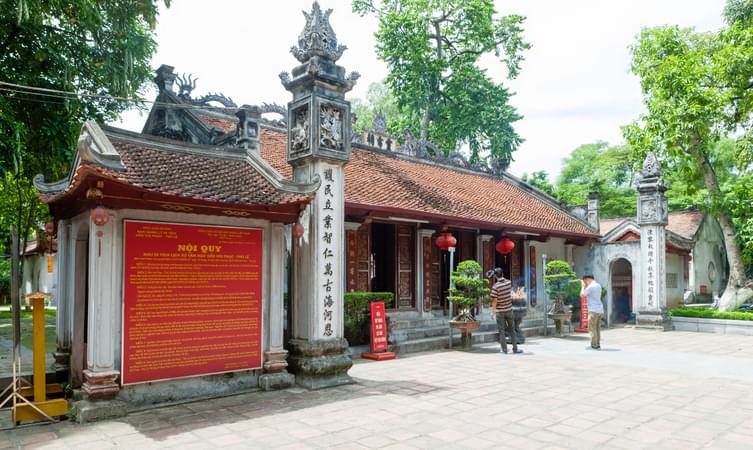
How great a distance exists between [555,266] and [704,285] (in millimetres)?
13049

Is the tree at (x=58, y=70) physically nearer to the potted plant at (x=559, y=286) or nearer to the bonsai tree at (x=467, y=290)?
the bonsai tree at (x=467, y=290)

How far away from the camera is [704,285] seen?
22.6 m

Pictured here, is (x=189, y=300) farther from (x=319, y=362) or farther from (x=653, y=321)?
(x=653, y=321)

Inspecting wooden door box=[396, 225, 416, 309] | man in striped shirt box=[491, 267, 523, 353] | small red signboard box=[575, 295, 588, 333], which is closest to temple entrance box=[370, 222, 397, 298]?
wooden door box=[396, 225, 416, 309]

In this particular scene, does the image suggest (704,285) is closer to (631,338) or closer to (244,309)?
(631,338)

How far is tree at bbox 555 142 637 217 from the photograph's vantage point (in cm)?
2735

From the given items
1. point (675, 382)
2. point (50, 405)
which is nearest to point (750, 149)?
point (675, 382)

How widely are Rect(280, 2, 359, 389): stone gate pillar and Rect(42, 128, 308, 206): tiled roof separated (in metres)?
0.69

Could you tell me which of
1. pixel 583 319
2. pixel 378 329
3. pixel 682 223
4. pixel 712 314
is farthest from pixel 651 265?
pixel 378 329

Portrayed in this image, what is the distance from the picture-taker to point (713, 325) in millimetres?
15336

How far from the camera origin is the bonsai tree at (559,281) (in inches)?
530

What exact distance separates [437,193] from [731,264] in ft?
32.2

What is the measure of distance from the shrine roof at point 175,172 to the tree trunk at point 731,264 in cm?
1437

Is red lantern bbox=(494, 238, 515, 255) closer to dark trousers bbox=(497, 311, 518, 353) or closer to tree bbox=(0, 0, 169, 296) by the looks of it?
dark trousers bbox=(497, 311, 518, 353)
